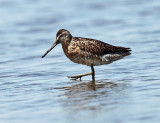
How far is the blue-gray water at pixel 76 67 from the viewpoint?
21.0ft

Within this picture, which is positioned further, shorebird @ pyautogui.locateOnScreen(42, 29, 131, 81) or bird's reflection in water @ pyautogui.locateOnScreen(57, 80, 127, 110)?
shorebird @ pyautogui.locateOnScreen(42, 29, 131, 81)

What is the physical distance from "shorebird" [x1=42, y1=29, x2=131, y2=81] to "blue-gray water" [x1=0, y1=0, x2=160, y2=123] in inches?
10.7

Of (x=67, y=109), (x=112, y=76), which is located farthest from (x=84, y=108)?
(x=112, y=76)

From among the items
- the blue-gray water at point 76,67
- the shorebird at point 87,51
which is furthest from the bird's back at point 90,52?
the blue-gray water at point 76,67

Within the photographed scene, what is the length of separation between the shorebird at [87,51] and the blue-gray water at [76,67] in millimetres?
272

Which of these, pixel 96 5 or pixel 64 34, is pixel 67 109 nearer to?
pixel 64 34

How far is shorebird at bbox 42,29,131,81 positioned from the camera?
9.04m

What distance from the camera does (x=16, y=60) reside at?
10.9 metres

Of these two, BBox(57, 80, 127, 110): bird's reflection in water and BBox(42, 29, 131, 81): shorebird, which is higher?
BBox(42, 29, 131, 81): shorebird

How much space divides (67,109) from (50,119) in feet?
1.83

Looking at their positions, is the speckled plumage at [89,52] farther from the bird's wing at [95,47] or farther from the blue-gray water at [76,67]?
the blue-gray water at [76,67]

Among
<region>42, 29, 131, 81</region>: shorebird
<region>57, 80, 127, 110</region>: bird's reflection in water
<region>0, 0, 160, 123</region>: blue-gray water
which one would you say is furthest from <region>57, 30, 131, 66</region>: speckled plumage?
<region>57, 80, 127, 110</region>: bird's reflection in water

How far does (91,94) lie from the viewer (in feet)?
24.5

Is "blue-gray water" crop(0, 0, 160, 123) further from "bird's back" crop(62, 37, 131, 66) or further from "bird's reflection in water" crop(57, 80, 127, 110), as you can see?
"bird's back" crop(62, 37, 131, 66)
